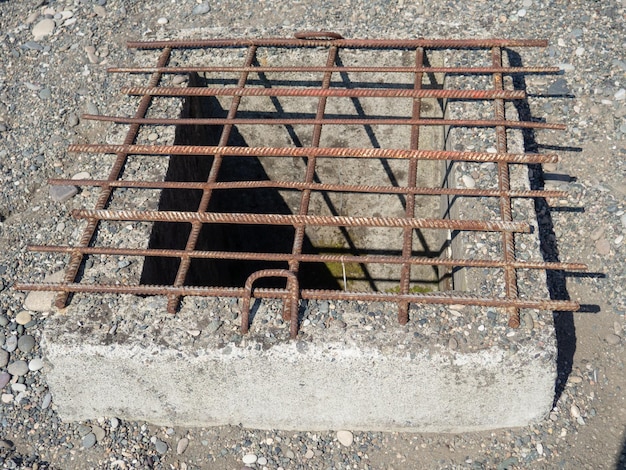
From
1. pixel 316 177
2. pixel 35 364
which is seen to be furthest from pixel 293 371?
pixel 316 177

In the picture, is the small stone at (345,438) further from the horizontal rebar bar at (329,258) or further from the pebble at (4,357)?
the pebble at (4,357)

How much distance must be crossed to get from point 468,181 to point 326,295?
0.91m

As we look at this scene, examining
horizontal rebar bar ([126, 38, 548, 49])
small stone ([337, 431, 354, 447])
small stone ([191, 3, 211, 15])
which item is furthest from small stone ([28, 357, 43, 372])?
small stone ([191, 3, 211, 15])

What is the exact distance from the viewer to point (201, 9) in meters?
4.54

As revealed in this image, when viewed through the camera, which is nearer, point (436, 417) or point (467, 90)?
point (436, 417)

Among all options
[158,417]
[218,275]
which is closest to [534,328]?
[158,417]

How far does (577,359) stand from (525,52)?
2.14 meters

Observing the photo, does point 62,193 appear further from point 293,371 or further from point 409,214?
point 409,214

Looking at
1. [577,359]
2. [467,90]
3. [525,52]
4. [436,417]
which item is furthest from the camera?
[525,52]

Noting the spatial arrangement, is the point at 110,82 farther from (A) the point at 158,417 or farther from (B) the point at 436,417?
(B) the point at 436,417

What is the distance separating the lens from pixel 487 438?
8.60 feet

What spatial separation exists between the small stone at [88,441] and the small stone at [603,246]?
2.58 meters

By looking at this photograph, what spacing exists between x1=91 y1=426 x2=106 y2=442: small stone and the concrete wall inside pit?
741 millimetres

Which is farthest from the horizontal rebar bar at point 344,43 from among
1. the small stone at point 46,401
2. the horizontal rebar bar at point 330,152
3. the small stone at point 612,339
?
the small stone at point 46,401
